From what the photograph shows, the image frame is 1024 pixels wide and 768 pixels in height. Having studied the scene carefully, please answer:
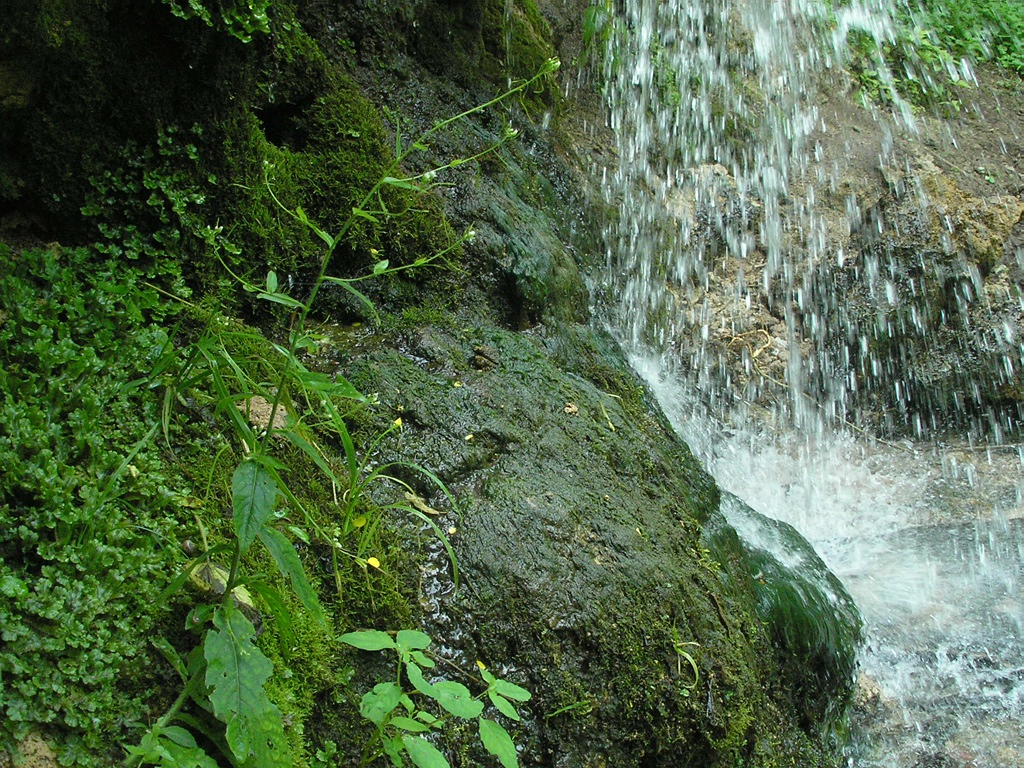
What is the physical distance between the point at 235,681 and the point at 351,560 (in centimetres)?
68

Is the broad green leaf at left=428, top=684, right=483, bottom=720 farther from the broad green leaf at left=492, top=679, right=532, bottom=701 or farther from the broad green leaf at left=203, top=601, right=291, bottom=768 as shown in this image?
the broad green leaf at left=203, top=601, right=291, bottom=768

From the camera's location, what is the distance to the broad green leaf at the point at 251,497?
1.59 m

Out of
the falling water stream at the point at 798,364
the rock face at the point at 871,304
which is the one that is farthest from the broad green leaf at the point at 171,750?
the rock face at the point at 871,304

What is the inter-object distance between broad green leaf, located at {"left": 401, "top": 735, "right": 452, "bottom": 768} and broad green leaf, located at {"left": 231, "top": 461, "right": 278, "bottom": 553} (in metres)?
0.60

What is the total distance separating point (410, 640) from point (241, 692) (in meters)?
0.43

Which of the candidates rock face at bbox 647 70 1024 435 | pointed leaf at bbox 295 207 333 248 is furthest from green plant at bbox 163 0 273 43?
rock face at bbox 647 70 1024 435

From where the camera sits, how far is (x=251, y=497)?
1616 mm

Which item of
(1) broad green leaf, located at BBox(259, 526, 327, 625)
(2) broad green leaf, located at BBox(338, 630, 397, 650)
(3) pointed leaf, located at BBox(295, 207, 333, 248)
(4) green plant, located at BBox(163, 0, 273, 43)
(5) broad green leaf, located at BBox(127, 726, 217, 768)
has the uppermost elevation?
(4) green plant, located at BBox(163, 0, 273, 43)

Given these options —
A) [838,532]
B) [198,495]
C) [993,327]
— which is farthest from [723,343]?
[198,495]

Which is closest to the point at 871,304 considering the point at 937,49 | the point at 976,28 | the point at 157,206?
the point at 937,49

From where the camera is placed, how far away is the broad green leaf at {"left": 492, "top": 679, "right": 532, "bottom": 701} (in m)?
1.88

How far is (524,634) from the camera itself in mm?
2420

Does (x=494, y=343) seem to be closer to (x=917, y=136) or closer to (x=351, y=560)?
(x=351, y=560)

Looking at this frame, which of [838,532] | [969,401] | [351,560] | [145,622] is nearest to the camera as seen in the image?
[145,622]
